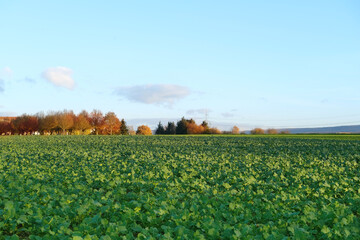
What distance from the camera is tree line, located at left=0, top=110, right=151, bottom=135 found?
98.4m

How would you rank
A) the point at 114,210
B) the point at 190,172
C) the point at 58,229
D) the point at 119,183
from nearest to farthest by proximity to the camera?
the point at 58,229 < the point at 114,210 < the point at 119,183 < the point at 190,172

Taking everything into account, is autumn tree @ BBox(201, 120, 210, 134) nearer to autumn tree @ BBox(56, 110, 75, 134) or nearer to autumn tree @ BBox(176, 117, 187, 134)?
autumn tree @ BBox(176, 117, 187, 134)

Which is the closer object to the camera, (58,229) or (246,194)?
(58,229)

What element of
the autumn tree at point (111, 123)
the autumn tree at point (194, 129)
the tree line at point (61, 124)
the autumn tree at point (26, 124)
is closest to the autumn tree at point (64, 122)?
the tree line at point (61, 124)

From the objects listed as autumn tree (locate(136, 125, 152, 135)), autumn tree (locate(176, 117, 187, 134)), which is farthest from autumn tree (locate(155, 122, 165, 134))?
autumn tree (locate(136, 125, 152, 135))

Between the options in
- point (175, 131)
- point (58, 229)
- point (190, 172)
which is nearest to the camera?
point (58, 229)

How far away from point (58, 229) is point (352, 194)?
9025 millimetres

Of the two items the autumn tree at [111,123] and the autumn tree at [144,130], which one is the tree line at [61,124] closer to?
the autumn tree at [111,123]

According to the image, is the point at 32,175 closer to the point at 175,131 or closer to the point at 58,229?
the point at 58,229

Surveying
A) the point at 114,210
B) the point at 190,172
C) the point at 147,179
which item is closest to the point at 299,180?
the point at 190,172

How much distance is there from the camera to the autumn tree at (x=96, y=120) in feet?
382

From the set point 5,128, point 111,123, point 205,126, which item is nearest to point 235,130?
point 205,126

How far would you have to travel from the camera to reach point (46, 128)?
98688 millimetres

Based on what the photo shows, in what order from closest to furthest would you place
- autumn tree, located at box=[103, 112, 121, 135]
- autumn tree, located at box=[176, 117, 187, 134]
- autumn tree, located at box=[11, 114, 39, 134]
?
autumn tree, located at box=[11, 114, 39, 134] < autumn tree, located at box=[176, 117, 187, 134] < autumn tree, located at box=[103, 112, 121, 135]
